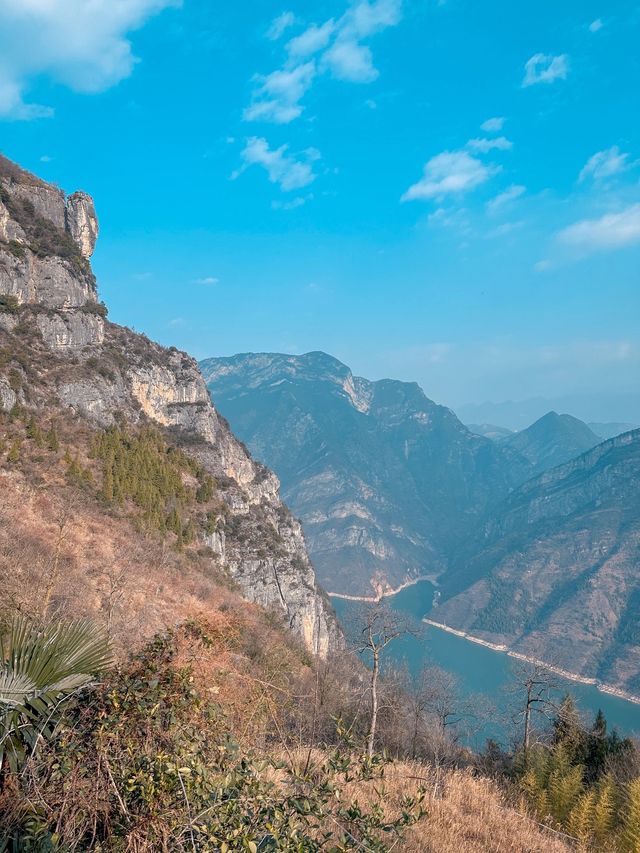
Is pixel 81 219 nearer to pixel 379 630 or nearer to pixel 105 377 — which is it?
pixel 105 377

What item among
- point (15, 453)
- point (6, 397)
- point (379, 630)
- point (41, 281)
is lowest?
point (379, 630)

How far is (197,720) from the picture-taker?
3.36m

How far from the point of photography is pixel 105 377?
176 ft

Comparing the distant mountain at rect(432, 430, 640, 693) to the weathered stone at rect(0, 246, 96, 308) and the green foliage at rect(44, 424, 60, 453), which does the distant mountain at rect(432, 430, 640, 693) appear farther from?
the weathered stone at rect(0, 246, 96, 308)

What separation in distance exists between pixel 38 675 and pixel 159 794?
122 cm

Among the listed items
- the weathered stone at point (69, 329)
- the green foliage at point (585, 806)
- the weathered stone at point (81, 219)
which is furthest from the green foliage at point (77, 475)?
the weathered stone at point (81, 219)

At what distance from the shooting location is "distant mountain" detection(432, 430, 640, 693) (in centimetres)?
12356

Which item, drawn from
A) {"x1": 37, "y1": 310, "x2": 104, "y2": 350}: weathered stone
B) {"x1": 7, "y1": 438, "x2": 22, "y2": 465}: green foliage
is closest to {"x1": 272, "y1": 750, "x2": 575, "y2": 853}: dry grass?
{"x1": 7, "y1": 438, "x2": 22, "y2": 465}: green foliage

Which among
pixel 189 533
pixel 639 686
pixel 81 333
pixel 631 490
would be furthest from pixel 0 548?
pixel 631 490

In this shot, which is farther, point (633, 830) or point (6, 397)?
point (6, 397)

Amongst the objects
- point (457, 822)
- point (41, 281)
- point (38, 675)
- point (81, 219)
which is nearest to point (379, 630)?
point (457, 822)

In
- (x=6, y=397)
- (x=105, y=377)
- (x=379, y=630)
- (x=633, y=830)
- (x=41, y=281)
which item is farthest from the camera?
(x=41, y=281)

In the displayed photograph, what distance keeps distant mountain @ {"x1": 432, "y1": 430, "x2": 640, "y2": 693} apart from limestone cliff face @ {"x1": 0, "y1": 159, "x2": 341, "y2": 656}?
76593mm

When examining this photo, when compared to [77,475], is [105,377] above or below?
above
